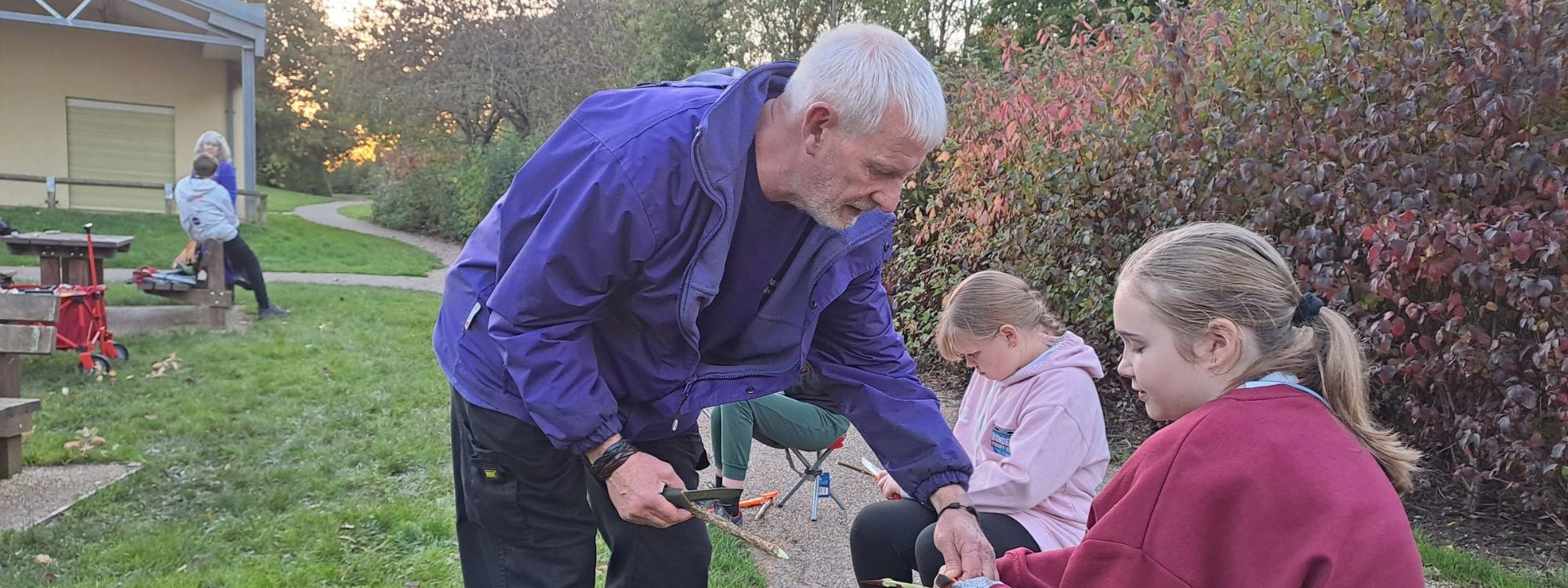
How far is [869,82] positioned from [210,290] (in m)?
8.50

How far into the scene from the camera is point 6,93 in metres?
17.2

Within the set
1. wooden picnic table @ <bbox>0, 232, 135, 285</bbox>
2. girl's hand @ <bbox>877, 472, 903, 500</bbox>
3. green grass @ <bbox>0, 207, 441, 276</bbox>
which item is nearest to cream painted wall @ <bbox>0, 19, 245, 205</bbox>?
green grass @ <bbox>0, 207, 441, 276</bbox>

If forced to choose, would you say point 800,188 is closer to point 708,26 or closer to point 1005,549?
point 1005,549

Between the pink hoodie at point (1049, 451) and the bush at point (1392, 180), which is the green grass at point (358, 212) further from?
the pink hoodie at point (1049, 451)

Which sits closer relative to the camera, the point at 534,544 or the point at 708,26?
the point at 534,544

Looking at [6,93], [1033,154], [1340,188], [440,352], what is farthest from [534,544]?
[6,93]

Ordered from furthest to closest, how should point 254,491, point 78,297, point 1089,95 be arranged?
point 78,297
point 1089,95
point 254,491

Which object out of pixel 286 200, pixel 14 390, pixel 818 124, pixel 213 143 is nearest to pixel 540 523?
pixel 818 124

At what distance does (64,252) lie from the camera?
7543 millimetres

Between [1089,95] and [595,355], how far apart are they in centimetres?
422

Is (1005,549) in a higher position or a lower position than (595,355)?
lower

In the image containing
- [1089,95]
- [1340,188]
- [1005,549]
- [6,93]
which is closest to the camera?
[1005,549]

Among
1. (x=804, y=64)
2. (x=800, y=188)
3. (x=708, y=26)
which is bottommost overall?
(x=800, y=188)

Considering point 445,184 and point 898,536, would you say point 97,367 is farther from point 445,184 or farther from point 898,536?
point 445,184
